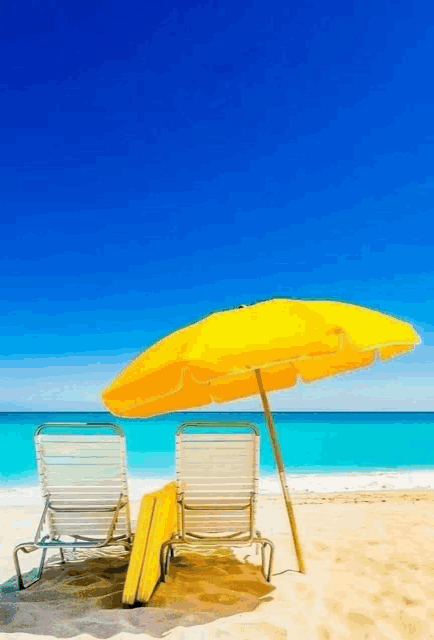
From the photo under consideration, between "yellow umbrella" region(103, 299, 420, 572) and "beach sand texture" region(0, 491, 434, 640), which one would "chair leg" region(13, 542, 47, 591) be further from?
"yellow umbrella" region(103, 299, 420, 572)

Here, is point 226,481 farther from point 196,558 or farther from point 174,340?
point 174,340

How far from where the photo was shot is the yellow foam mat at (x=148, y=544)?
3.41 meters

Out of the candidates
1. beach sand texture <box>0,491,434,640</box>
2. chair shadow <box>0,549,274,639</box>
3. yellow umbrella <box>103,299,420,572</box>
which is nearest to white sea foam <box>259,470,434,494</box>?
beach sand texture <box>0,491,434,640</box>

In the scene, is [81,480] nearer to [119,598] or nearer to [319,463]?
[119,598]

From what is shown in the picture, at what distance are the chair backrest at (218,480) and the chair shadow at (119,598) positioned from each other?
0.38 metres

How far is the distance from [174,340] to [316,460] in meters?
20.9

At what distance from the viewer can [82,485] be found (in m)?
4.33

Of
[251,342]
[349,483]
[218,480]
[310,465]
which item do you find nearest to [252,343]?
[251,342]

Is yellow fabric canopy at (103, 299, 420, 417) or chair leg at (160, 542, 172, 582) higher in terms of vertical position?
yellow fabric canopy at (103, 299, 420, 417)

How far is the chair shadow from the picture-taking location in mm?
3066

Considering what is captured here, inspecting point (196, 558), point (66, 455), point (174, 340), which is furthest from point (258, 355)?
point (196, 558)

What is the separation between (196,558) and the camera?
4645 millimetres

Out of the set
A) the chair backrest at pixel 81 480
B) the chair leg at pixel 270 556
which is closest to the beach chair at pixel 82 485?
the chair backrest at pixel 81 480

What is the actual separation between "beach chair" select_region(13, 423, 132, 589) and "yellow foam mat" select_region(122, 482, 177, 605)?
17.6 inches
